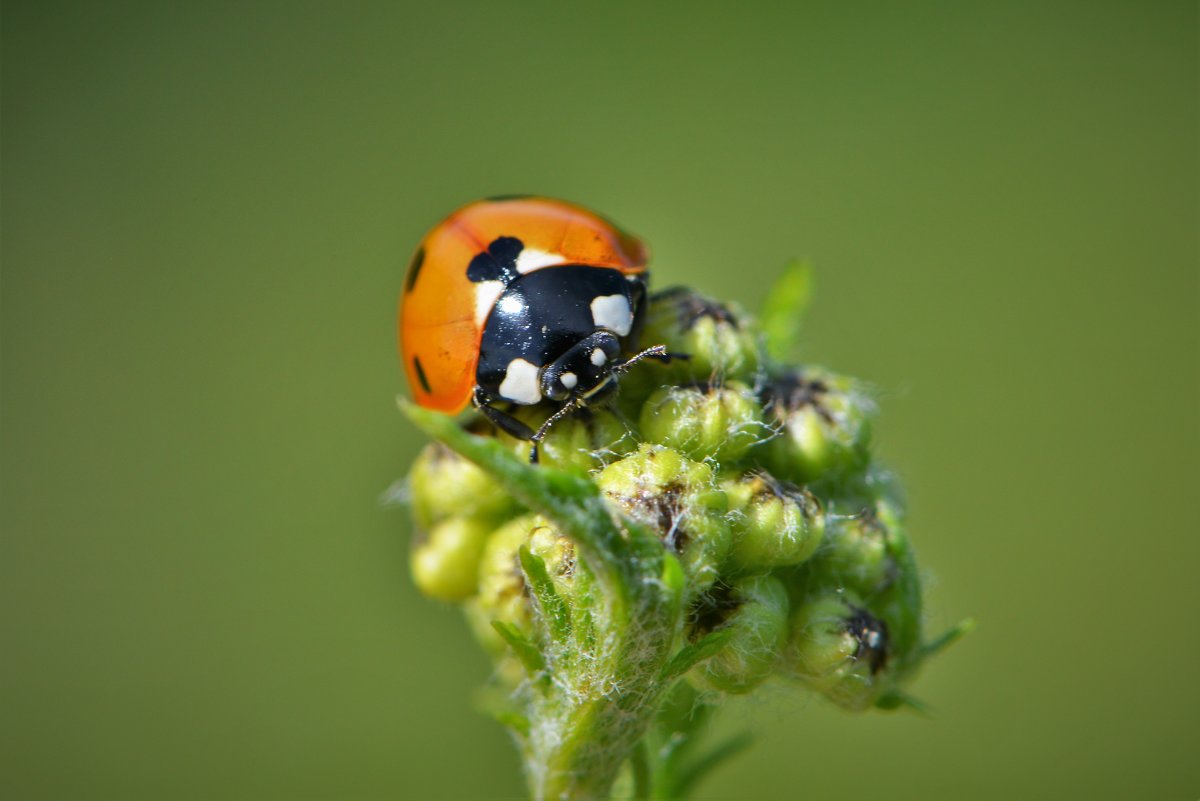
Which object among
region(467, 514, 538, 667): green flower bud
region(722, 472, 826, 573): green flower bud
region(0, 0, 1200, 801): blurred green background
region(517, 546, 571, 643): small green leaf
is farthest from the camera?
region(0, 0, 1200, 801): blurred green background

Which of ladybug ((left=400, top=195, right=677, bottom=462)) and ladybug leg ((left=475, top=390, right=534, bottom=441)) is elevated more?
ladybug ((left=400, top=195, right=677, bottom=462))

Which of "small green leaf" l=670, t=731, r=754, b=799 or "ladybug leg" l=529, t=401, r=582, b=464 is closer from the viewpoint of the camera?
"ladybug leg" l=529, t=401, r=582, b=464

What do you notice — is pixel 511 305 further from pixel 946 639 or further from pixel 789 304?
pixel 946 639

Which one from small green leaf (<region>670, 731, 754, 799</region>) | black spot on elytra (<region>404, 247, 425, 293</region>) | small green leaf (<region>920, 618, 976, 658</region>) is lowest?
small green leaf (<region>670, 731, 754, 799</region>)

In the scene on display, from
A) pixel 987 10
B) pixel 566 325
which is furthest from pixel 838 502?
pixel 987 10

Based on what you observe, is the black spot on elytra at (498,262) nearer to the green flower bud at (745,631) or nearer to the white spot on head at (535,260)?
the white spot on head at (535,260)

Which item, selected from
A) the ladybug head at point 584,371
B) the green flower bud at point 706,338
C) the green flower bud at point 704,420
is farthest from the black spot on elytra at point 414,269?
the green flower bud at point 704,420

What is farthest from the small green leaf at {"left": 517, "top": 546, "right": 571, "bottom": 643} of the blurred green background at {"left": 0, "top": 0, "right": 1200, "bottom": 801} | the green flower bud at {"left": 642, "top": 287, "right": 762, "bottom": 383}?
the blurred green background at {"left": 0, "top": 0, "right": 1200, "bottom": 801}

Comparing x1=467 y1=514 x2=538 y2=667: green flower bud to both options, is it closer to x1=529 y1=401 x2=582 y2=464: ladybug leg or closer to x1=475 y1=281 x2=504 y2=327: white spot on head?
x1=529 y1=401 x2=582 y2=464: ladybug leg

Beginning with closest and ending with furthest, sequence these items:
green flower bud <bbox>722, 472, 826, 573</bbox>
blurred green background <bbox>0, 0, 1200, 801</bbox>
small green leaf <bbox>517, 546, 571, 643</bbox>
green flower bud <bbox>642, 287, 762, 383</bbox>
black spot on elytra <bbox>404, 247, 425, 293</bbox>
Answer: small green leaf <bbox>517, 546, 571, 643</bbox> < green flower bud <bbox>722, 472, 826, 573</bbox> < green flower bud <bbox>642, 287, 762, 383</bbox> < black spot on elytra <bbox>404, 247, 425, 293</bbox> < blurred green background <bbox>0, 0, 1200, 801</bbox>
